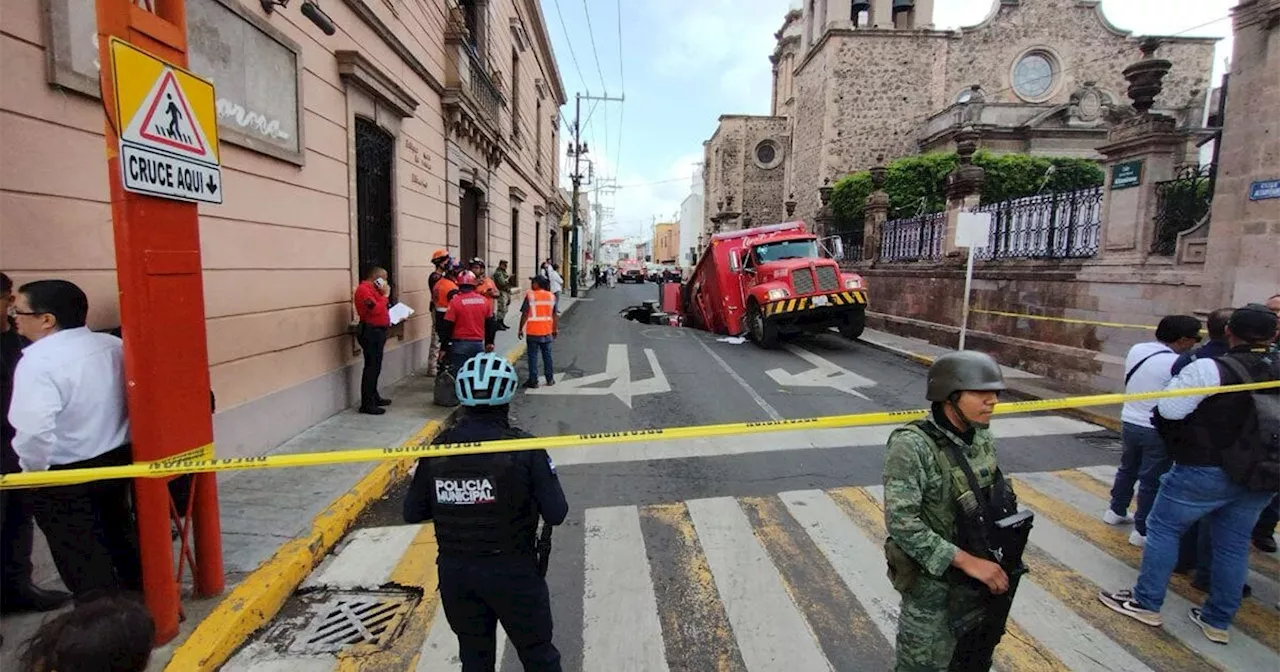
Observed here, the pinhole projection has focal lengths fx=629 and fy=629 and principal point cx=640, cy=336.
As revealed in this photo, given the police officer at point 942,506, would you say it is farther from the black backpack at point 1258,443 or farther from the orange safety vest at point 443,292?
the orange safety vest at point 443,292

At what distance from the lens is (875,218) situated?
1909 centimetres

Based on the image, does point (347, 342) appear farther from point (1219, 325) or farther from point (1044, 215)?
point (1044, 215)

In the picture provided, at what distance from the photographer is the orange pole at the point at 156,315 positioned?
2.92 meters

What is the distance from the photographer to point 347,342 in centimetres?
782

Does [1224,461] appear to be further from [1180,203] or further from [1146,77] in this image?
[1146,77]

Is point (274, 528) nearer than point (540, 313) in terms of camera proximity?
Yes

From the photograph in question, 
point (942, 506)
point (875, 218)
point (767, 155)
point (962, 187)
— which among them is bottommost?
point (942, 506)

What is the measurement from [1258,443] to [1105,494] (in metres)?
2.61

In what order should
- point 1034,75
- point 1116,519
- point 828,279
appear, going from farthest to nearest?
point 1034,75 → point 828,279 → point 1116,519

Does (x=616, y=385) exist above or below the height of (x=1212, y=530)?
below

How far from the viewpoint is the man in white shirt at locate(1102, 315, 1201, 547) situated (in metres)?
4.35

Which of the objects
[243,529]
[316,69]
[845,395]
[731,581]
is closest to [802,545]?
[731,581]

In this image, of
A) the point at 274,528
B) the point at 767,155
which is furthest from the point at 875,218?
the point at 767,155

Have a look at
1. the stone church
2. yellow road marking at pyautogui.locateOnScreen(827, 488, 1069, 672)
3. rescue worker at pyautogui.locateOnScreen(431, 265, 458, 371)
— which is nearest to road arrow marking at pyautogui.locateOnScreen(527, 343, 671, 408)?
rescue worker at pyautogui.locateOnScreen(431, 265, 458, 371)
